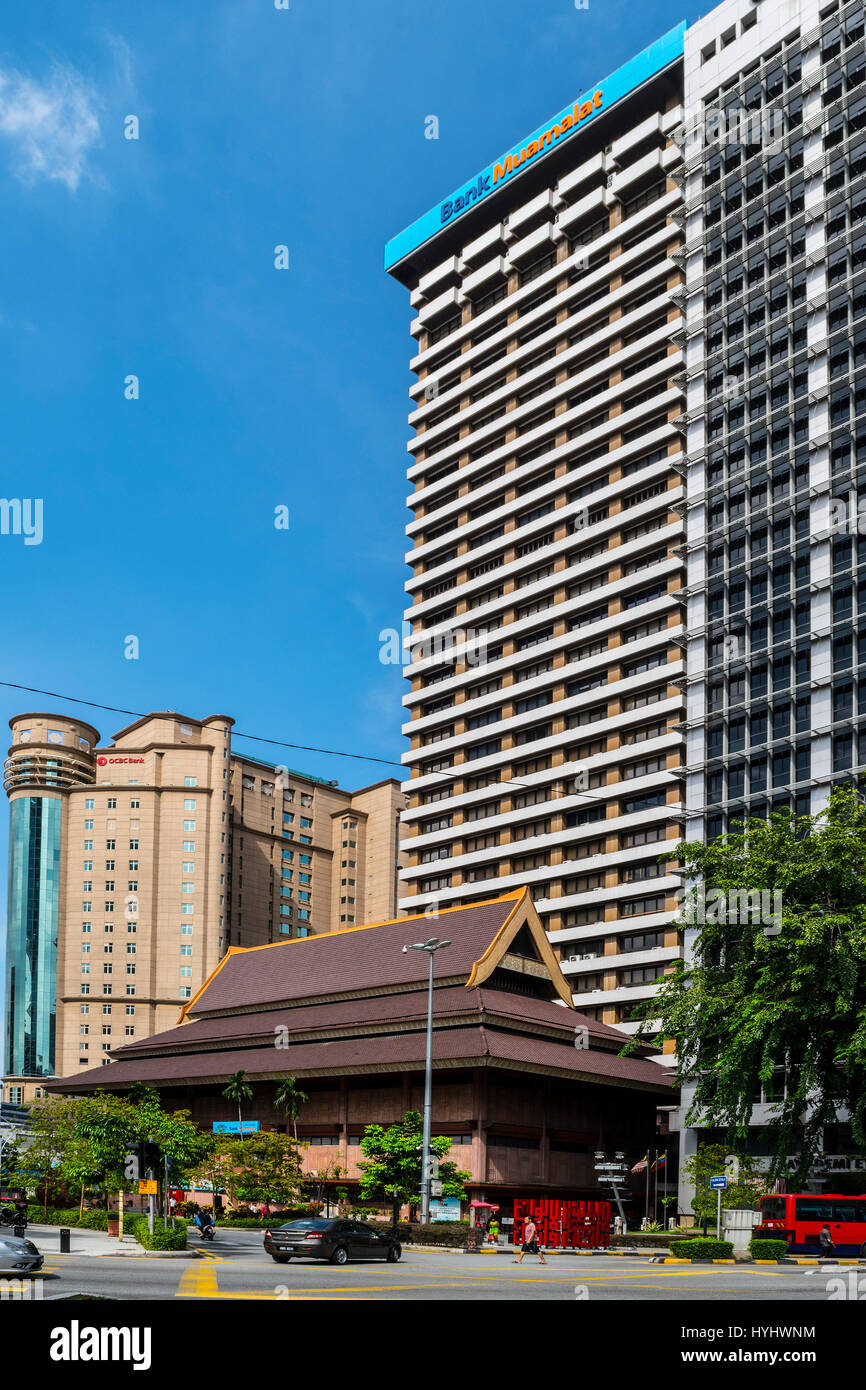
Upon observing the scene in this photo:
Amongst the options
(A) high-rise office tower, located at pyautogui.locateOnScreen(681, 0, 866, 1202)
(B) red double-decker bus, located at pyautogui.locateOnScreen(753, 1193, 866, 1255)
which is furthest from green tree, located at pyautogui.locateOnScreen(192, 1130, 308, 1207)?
(A) high-rise office tower, located at pyautogui.locateOnScreen(681, 0, 866, 1202)

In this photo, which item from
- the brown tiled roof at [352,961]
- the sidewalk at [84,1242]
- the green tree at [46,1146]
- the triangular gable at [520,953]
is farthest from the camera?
the brown tiled roof at [352,961]

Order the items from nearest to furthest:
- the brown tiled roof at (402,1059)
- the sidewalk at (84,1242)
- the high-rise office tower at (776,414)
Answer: the sidewalk at (84,1242) < the brown tiled roof at (402,1059) < the high-rise office tower at (776,414)

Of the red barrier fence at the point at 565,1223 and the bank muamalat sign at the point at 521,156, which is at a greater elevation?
the bank muamalat sign at the point at 521,156

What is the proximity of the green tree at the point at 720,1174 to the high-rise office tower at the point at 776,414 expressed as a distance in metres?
5.85

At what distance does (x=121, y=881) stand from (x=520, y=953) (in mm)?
96986

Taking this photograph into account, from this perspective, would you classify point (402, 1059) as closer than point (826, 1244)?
No

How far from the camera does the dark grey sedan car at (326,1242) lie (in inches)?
1375

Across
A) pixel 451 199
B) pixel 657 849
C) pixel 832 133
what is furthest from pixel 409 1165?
pixel 451 199

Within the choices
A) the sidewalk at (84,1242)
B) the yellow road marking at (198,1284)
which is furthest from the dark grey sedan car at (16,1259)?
the sidewalk at (84,1242)

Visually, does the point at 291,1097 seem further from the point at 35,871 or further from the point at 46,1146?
the point at 35,871

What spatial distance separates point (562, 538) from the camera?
103 metres

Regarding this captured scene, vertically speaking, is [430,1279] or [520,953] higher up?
[520,953]

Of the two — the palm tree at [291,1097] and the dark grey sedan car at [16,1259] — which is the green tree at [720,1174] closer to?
the palm tree at [291,1097]

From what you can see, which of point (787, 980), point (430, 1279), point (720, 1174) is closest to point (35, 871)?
point (720, 1174)
